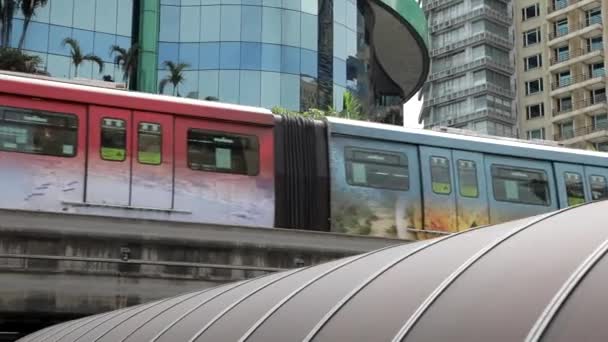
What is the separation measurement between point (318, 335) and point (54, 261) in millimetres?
8464

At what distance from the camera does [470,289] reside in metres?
4.36

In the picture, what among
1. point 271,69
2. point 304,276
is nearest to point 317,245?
point 304,276

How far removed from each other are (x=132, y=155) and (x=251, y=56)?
80.5 feet

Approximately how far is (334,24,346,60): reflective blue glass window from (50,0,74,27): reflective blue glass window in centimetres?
1263

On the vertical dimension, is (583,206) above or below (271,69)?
below

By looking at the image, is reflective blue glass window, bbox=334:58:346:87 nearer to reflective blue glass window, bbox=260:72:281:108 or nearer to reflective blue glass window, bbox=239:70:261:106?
reflective blue glass window, bbox=260:72:281:108

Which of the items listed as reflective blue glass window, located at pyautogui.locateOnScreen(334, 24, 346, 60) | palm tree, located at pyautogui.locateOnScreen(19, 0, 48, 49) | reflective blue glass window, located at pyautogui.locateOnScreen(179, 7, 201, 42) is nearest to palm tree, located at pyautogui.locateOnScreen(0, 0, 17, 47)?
palm tree, located at pyautogui.locateOnScreen(19, 0, 48, 49)

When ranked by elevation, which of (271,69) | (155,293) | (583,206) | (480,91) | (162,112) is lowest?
(155,293)

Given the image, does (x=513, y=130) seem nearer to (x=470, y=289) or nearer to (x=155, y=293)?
(x=155, y=293)

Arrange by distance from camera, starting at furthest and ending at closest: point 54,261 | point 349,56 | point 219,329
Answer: point 349,56
point 54,261
point 219,329

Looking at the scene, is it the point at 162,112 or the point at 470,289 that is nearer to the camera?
the point at 470,289

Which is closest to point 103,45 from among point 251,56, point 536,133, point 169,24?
point 169,24

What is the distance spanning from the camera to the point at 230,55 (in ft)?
126

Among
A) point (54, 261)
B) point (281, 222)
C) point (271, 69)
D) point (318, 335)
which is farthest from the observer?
point (271, 69)
